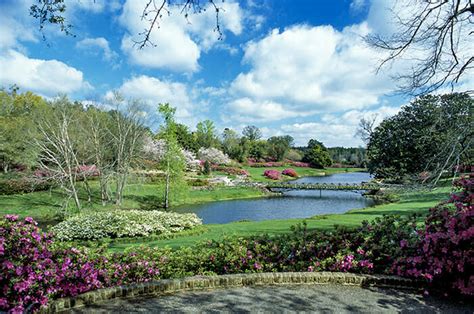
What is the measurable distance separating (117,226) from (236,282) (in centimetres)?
1098

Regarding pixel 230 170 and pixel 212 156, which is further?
pixel 212 156

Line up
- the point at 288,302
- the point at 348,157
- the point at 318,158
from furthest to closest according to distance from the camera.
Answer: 1. the point at 348,157
2. the point at 318,158
3. the point at 288,302

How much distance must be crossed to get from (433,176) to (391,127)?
29526 mm

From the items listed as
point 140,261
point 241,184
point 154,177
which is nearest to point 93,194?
point 154,177

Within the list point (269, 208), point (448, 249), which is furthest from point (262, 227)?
point (269, 208)

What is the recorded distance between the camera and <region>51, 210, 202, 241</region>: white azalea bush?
14.5 m

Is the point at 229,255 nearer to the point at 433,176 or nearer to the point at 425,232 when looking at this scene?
the point at 425,232

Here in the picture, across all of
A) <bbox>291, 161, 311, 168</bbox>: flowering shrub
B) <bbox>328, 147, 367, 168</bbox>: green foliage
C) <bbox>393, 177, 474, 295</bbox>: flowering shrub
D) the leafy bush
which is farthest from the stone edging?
<bbox>328, 147, 367, 168</bbox>: green foliage

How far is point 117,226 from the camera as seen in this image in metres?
14.9

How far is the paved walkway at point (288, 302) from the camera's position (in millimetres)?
4332

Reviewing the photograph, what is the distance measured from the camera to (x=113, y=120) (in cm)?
2900

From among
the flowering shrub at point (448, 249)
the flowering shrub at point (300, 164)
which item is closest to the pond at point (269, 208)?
the flowering shrub at point (448, 249)

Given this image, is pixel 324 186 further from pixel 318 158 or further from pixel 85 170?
pixel 318 158

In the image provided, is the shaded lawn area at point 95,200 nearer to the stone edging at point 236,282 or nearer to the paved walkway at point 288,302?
the stone edging at point 236,282
